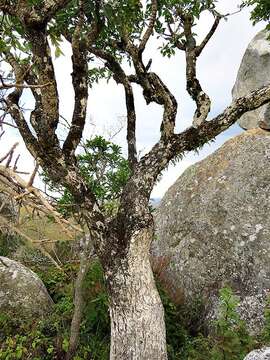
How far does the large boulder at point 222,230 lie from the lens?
31.1ft

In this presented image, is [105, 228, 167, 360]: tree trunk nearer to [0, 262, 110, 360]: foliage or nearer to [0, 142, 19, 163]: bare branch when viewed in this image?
[0, 262, 110, 360]: foliage

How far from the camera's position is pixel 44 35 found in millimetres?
5379

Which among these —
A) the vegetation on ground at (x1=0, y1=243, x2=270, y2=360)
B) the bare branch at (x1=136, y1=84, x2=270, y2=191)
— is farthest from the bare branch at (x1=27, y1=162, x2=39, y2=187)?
the vegetation on ground at (x1=0, y1=243, x2=270, y2=360)

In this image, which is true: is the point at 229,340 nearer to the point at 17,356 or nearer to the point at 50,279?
the point at 17,356

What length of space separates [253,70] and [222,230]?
786 cm

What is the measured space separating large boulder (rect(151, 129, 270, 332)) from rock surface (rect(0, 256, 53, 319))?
9.82 ft

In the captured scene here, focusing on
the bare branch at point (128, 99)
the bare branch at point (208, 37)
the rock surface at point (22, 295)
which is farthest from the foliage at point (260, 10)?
the rock surface at point (22, 295)

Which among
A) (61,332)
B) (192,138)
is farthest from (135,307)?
(61,332)

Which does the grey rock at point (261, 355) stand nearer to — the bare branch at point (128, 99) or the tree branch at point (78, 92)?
the tree branch at point (78, 92)

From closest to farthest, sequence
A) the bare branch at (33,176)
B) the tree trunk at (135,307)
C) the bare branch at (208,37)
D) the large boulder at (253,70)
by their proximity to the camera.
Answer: the bare branch at (33,176) → the tree trunk at (135,307) → the bare branch at (208,37) → the large boulder at (253,70)

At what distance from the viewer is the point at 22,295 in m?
9.84

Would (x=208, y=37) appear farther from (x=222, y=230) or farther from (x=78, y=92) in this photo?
(x=222, y=230)

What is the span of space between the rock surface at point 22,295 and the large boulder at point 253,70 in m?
9.22

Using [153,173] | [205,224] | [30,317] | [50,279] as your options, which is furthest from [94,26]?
[50,279]
